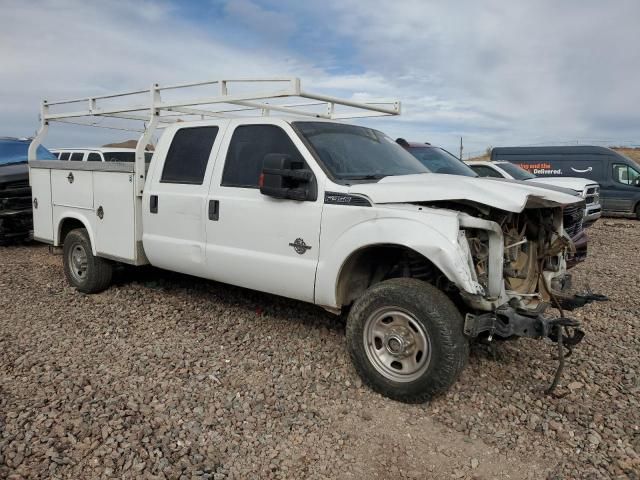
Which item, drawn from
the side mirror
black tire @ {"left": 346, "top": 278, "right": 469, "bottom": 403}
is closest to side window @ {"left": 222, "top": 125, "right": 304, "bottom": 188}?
the side mirror

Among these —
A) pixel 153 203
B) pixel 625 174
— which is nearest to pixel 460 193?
pixel 153 203

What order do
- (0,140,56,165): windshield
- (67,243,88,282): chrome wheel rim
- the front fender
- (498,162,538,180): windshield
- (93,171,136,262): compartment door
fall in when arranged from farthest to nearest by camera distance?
(498,162,538,180): windshield
(0,140,56,165): windshield
(67,243,88,282): chrome wheel rim
(93,171,136,262): compartment door
the front fender

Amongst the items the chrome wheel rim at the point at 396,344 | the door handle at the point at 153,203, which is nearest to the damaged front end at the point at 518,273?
the chrome wheel rim at the point at 396,344

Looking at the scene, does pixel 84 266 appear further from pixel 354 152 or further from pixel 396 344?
pixel 396 344

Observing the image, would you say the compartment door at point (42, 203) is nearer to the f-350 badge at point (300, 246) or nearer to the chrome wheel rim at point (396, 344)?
the f-350 badge at point (300, 246)

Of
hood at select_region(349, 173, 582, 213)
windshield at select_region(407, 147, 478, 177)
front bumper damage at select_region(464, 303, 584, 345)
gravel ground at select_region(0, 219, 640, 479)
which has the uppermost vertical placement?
windshield at select_region(407, 147, 478, 177)

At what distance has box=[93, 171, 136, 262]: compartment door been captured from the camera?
5535 millimetres

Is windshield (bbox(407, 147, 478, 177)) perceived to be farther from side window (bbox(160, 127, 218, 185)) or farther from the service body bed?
the service body bed

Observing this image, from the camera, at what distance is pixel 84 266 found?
6332 mm

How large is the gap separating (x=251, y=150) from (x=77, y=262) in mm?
3028

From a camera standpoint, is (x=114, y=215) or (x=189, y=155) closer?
(x=189, y=155)

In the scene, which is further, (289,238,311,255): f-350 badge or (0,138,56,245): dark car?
(0,138,56,245): dark car

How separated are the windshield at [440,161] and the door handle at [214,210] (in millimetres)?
4372

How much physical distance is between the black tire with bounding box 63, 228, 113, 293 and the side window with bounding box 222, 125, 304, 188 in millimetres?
2242
